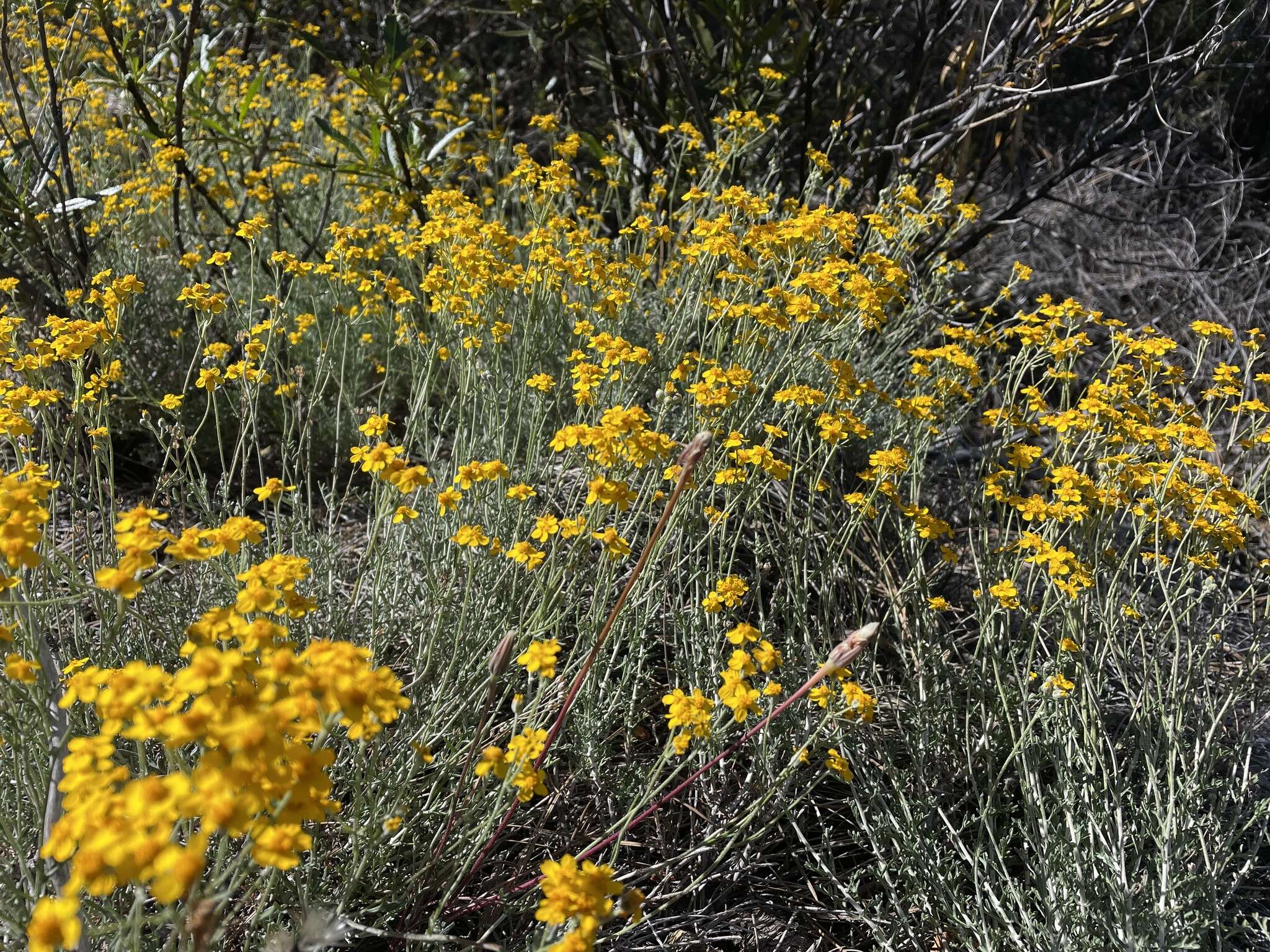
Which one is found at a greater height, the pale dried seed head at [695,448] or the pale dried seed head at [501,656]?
the pale dried seed head at [695,448]

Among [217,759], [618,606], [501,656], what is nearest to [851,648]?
[618,606]

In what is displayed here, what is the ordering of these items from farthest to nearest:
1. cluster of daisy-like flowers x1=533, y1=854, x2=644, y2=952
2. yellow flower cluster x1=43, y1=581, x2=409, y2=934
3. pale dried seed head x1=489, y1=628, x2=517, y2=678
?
pale dried seed head x1=489, y1=628, x2=517, y2=678, cluster of daisy-like flowers x1=533, y1=854, x2=644, y2=952, yellow flower cluster x1=43, y1=581, x2=409, y2=934

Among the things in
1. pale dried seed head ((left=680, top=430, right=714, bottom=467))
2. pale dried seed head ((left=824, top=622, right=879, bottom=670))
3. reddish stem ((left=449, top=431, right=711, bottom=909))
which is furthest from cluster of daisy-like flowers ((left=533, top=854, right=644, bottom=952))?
pale dried seed head ((left=680, top=430, right=714, bottom=467))

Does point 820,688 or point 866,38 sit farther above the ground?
point 866,38

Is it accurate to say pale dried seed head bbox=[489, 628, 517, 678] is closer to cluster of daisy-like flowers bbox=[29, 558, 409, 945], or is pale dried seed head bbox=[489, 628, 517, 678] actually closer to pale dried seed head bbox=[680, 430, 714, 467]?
cluster of daisy-like flowers bbox=[29, 558, 409, 945]

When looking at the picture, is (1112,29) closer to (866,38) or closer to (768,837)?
(866,38)

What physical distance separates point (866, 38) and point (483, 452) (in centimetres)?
363

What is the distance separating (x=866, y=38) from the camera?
5.13 metres

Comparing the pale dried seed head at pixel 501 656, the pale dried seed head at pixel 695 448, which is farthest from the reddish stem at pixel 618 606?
the pale dried seed head at pixel 501 656

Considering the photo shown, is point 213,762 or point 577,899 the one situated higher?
point 213,762

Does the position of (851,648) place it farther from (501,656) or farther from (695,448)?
(501,656)

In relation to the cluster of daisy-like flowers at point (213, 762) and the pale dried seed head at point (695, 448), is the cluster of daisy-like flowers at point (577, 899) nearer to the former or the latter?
the cluster of daisy-like flowers at point (213, 762)

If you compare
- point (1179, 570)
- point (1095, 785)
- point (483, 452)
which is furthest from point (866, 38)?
point (1095, 785)

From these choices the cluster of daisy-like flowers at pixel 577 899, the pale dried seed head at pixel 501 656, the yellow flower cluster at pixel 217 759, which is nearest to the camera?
the yellow flower cluster at pixel 217 759
